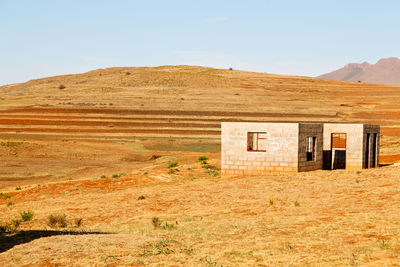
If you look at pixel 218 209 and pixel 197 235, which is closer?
pixel 197 235

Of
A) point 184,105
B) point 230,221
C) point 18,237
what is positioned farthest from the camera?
point 184,105

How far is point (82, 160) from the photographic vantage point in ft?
164

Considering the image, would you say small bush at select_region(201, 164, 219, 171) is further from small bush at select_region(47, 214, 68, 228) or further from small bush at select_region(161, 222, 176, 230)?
small bush at select_region(161, 222, 176, 230)

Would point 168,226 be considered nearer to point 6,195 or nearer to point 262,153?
point 262,153

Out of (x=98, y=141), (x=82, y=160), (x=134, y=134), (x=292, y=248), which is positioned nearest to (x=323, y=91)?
(x=134, y=134)

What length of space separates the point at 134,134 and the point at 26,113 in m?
24.6

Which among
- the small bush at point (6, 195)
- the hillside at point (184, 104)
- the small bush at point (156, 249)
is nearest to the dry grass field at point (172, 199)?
the small bush at point (156, 249)

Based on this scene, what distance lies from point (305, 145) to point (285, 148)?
1.50 m

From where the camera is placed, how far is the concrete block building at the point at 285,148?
97.0ft

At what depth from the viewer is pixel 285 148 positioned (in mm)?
29422

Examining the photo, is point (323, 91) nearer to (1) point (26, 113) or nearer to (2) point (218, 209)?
(1) point (26, 113)

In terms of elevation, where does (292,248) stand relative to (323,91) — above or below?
below

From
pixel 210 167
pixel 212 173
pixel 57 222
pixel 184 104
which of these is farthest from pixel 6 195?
pixel 184 104

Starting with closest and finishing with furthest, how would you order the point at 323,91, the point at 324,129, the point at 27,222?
the point at 27,222
the point at 324,129
the point at 323,91
